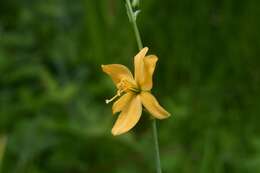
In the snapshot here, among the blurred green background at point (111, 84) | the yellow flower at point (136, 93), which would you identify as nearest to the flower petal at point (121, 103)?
the yellow flower at point (136, 93)

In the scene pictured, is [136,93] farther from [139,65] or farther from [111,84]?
[111,84]

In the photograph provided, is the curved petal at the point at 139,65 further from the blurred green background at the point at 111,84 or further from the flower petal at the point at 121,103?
the blurred green background at the point at 111,84

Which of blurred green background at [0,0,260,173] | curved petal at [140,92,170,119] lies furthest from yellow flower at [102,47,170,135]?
blurred green background at [0,0,260,173]

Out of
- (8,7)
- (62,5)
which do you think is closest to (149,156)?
(62,5)

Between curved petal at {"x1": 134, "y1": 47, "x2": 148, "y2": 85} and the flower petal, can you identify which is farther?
the flower petal

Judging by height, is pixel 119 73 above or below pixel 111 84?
above

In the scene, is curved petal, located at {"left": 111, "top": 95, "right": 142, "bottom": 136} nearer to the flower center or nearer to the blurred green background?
the flower center

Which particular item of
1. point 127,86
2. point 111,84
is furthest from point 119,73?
point 111,84
